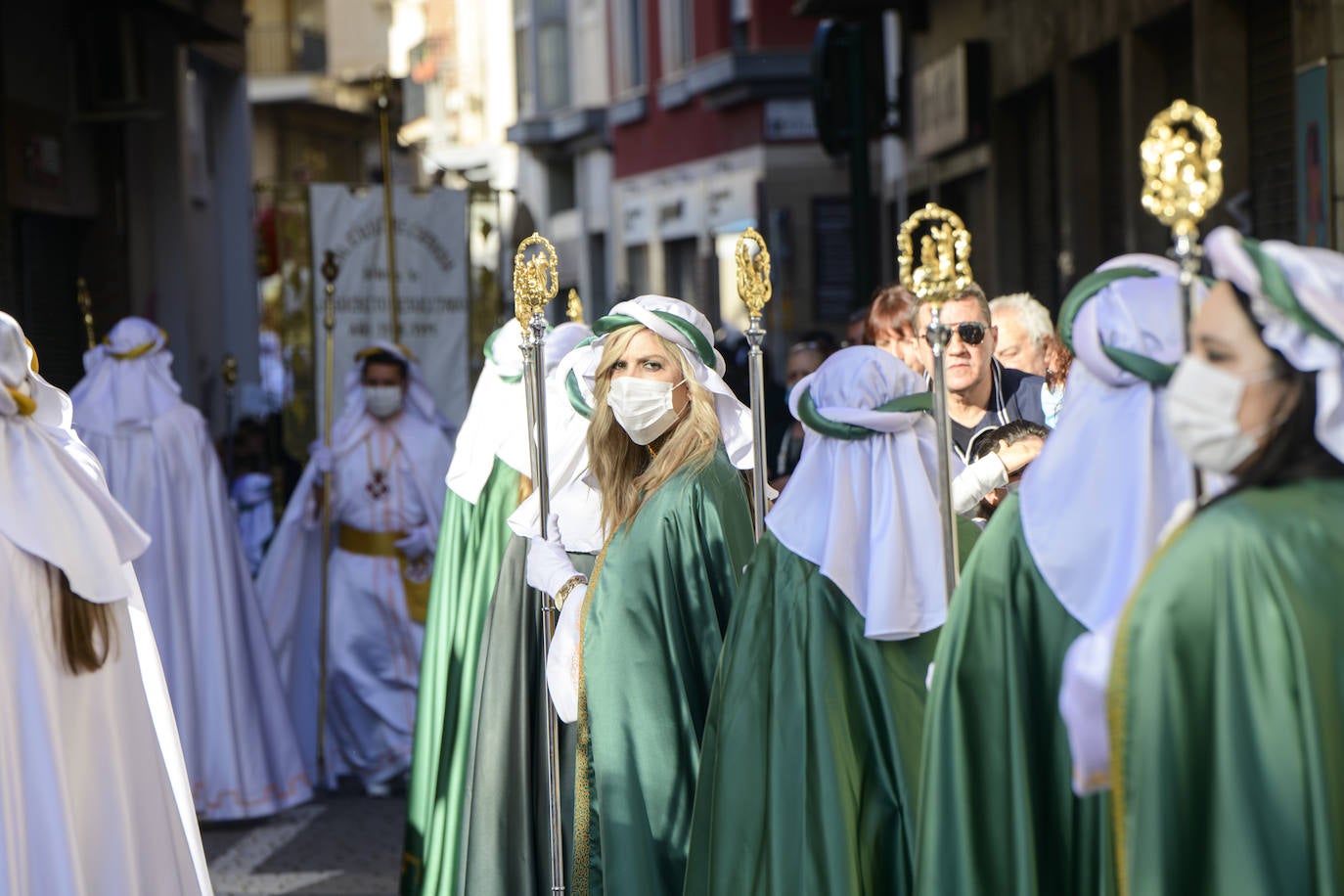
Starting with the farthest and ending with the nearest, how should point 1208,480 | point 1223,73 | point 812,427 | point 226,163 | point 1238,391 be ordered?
point 226,163
point 1223,73
point 812,427
point 1208,480
point 1238,391

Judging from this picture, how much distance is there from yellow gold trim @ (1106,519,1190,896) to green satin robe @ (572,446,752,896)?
2.07 m

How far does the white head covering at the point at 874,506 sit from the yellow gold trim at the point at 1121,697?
1.27 metres

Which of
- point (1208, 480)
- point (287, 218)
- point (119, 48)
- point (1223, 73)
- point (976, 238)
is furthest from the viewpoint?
point (976, 238)

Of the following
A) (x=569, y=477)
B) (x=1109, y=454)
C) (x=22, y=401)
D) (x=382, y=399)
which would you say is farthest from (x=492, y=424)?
(x=1109, y=454)

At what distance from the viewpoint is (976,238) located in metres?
16.6

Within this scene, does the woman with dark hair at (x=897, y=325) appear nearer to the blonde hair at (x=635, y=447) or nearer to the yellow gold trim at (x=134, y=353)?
the blonde hair at (x=635, y=447)

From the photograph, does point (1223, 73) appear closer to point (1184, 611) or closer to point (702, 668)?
point (702, 668)

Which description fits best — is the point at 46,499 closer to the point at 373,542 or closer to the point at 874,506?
the point at 874,506

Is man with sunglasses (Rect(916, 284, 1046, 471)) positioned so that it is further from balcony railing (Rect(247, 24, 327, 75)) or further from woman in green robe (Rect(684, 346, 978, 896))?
balcony railing (Rect(247, 24, 327, 75))

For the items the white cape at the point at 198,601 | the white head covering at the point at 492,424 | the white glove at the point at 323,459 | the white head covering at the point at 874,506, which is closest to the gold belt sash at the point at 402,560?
the white glove at the point at 323,459

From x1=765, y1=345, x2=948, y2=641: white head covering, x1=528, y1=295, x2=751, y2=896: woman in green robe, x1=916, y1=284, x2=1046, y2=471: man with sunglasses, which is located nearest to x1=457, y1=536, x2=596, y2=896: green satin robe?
x1=528, y1=295, x2=751, y2=896: woman in green robe

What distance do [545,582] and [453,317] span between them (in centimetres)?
832

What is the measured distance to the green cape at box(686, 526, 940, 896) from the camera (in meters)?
4.45

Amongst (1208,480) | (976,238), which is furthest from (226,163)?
(1208,480)
